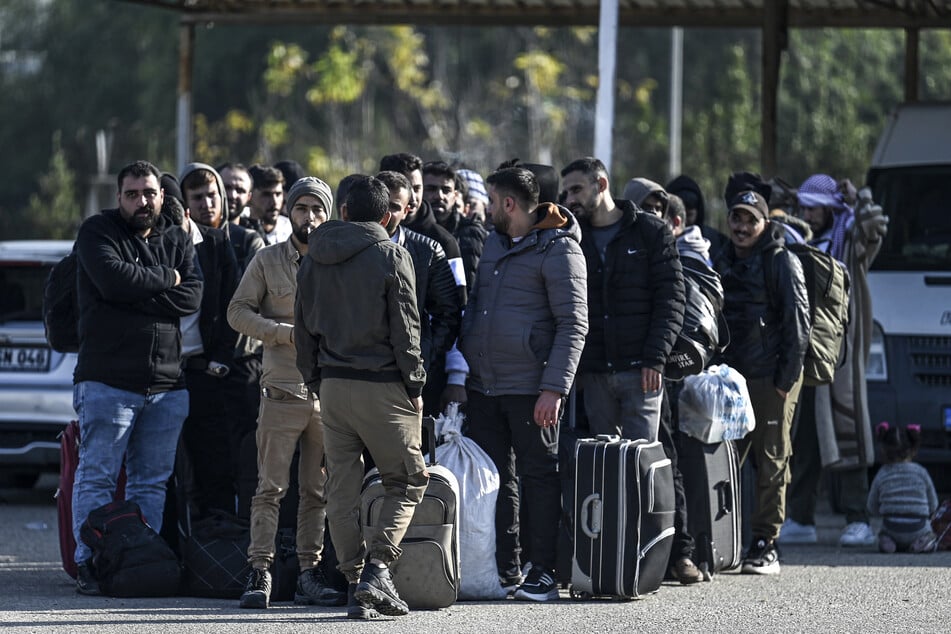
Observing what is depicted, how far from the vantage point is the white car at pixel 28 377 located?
11453 millimetres

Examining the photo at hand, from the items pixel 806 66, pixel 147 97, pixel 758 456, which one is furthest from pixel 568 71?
pixel 758 456

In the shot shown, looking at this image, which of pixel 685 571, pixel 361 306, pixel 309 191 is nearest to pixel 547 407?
pixel 361 306

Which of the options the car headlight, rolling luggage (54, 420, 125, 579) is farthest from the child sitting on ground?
rolling luggage (54, 420, 125, 579)

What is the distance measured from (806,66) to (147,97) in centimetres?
1518

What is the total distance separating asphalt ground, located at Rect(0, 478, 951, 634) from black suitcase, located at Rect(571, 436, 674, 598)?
0.12 m

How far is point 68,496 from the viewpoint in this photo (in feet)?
28.6

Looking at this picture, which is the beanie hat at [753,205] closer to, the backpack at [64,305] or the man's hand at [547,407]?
the man's hand at [547,407]

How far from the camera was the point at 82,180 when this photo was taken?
1606 inches

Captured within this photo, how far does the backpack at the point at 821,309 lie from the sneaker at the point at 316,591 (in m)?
3.24

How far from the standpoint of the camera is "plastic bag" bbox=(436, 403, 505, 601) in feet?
26.6

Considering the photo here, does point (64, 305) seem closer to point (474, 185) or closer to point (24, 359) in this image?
point (474, 185)

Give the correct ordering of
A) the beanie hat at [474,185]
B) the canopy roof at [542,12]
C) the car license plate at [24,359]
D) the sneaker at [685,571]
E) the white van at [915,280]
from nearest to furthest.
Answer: the sneaker at [685,571] → the beanie hat at [474,185] → the white van at [915,280] → the car license plate at [24,359] → the canopy roof at [542,12]

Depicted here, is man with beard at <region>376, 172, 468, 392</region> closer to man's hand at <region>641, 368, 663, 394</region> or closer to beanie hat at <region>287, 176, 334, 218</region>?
beanie hat at <region>287, 176, 334, 218</region>

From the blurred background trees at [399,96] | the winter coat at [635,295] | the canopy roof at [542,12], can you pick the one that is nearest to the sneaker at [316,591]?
the winter coat at [635,295]
